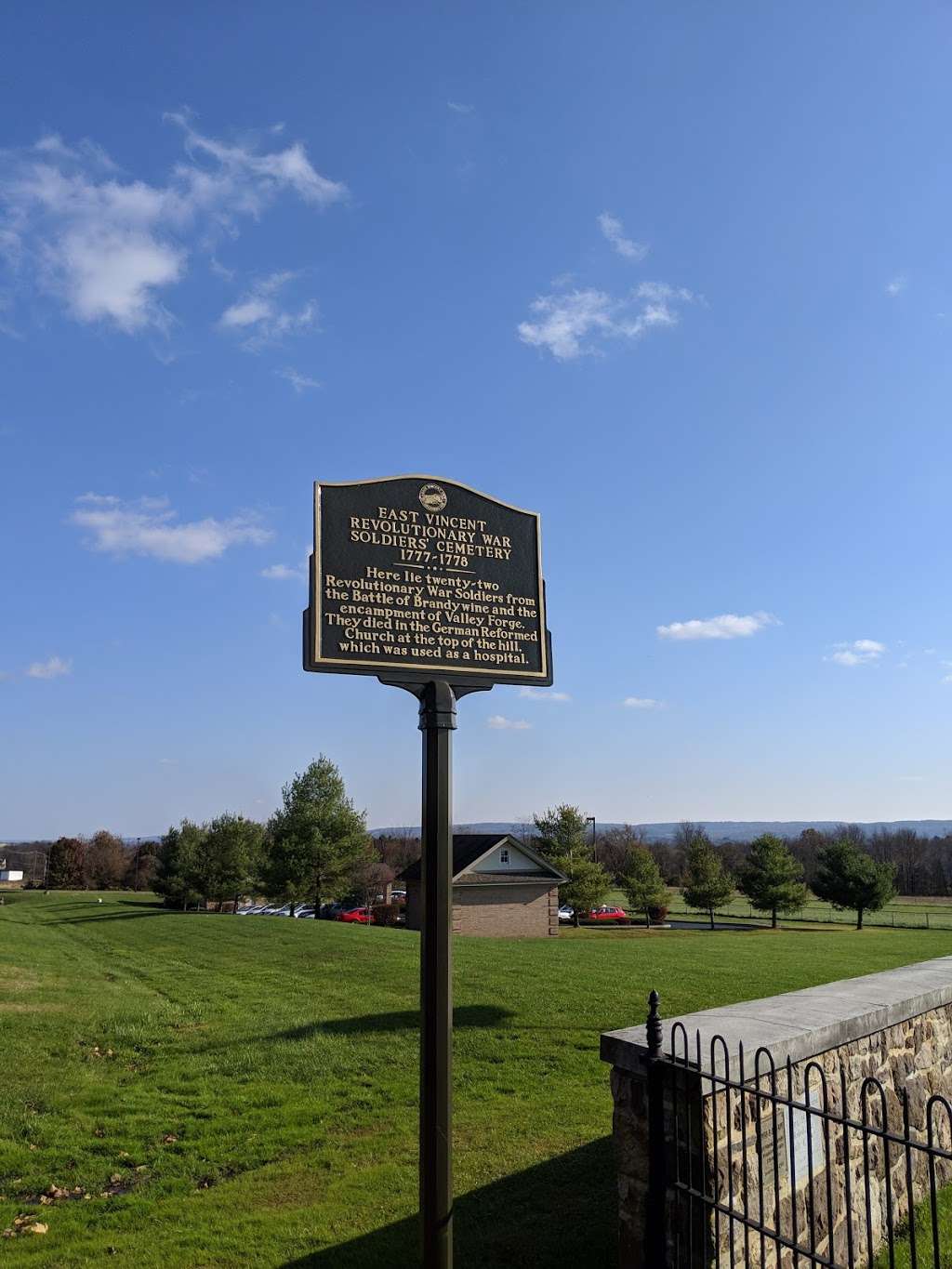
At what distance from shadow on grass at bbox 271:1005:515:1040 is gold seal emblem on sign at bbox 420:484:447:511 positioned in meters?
7.68

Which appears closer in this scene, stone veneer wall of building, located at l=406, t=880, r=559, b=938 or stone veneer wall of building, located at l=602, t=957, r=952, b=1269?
stone veneer wall of building, located at l=602, t=957, r=952, b=1269

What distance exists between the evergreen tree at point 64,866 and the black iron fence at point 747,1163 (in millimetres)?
89939

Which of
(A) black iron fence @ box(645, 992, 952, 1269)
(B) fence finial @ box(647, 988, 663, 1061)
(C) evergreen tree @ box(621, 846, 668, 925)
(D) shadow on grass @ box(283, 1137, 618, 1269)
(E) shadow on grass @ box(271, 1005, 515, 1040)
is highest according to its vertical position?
(B) fence finial @ box(647, 988, 663, 1061)

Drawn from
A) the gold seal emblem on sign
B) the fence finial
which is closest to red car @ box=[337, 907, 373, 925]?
the gold seal emblem on sign

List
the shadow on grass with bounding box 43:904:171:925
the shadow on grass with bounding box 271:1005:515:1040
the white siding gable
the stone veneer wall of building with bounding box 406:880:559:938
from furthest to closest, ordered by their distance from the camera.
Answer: the white siding gable < the stone veneer wall of building with bounding box 406:880:559:938 < the shadow on grass with bounding box 43:904:171:925 < the shadow on grass with bounding box 271:1005:515:1040

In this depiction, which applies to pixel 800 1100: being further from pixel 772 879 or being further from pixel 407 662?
pixel 772 879

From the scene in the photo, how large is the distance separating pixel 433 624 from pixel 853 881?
39.4 metres

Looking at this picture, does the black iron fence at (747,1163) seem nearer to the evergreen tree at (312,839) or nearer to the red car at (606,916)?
the evergreen tree at (312,839)

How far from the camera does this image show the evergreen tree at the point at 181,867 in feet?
140

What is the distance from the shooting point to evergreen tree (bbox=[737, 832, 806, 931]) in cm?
3831

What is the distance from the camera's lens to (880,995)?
6.28 m

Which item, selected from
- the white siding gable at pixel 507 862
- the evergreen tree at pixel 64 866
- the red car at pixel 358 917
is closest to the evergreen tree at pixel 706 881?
the white siding gable at pixel 507 862

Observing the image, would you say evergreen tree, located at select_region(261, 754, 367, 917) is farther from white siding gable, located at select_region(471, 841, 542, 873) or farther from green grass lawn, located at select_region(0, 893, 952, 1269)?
green grass lawn, located at select_region(0, 893, 952, 1269)

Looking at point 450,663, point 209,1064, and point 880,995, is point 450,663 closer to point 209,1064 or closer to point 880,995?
point 880,995
